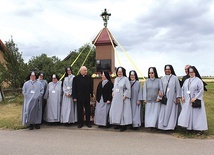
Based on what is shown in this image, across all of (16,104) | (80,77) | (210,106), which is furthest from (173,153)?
(16,104)

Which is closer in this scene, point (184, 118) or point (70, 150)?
point (70, 150)

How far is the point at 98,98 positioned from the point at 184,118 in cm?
253

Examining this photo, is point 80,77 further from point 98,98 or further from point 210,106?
point 210,106

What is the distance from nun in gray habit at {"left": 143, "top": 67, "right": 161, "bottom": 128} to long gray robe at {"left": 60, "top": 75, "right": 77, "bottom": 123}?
224 cm

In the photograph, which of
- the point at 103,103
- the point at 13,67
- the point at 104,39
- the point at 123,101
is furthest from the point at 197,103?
the point at 13,67

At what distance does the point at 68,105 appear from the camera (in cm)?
812

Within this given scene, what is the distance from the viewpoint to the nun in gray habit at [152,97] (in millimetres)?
7203

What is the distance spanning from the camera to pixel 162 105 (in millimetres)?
7172

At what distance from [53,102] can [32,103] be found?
0.68m

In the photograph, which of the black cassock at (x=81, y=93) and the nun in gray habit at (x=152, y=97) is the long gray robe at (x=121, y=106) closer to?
the nun in gray habit at (x=152, y=97)

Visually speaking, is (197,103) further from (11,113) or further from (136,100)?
(11,113)

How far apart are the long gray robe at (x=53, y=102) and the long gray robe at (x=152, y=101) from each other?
273cm

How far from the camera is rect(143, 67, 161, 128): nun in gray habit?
23.6 feet

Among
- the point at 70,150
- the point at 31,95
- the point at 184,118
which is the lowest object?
the point at 70,150
